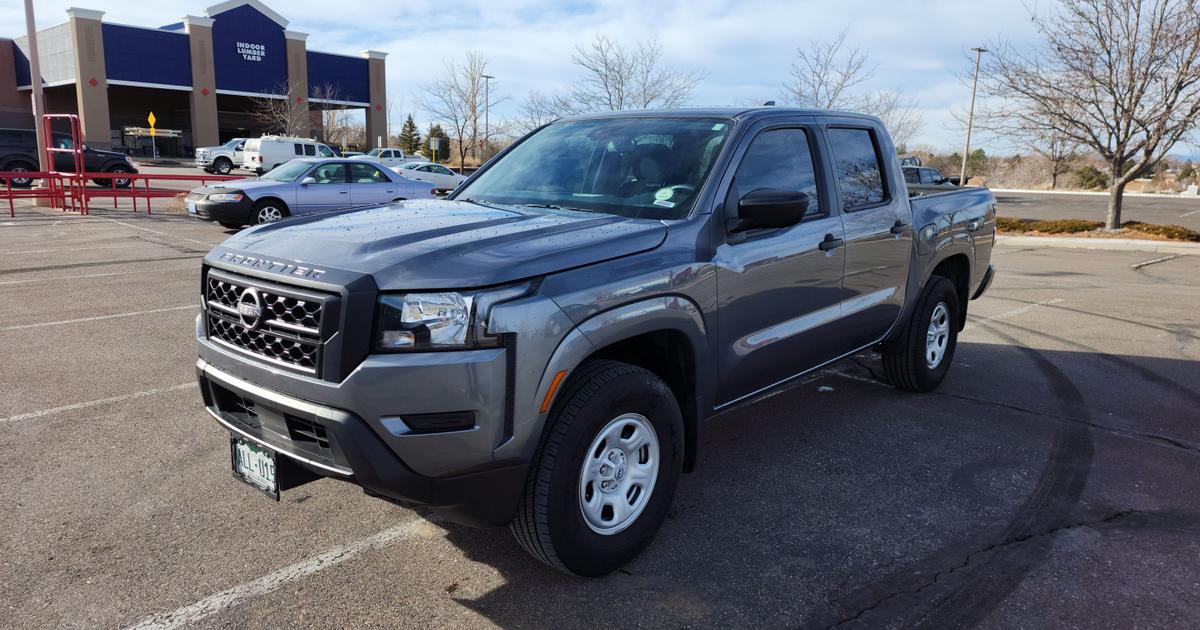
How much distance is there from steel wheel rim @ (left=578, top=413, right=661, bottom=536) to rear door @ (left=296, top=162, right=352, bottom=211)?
13297 mm

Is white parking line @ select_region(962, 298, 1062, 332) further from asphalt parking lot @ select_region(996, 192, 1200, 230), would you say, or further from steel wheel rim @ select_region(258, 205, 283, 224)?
asphalt parking lot @ select_region(996, 192, 1200, 230)

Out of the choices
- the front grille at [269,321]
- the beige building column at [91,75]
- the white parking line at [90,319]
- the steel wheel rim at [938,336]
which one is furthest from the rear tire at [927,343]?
the beige building column at [91,75]

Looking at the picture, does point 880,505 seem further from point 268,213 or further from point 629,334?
point 268,213

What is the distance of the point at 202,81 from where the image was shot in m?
54.5

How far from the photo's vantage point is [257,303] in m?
2.95

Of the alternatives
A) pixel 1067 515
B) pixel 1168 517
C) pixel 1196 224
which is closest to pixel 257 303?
pixel 1067 515

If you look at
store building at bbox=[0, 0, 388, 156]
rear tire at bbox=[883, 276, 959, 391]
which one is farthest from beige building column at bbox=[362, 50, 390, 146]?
rear tire at bbox=[883, 276, 959, 391]

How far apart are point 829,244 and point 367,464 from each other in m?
2.76

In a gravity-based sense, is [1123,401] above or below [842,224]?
below

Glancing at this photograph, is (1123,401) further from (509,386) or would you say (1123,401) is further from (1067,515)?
(509,386)

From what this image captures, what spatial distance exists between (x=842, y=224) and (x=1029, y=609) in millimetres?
2180

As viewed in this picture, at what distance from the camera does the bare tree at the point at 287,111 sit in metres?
56.0

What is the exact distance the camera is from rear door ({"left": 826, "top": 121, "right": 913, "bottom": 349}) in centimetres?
459

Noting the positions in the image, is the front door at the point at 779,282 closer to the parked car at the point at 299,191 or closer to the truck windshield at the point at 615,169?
the truck windshield at the point at 615,169
